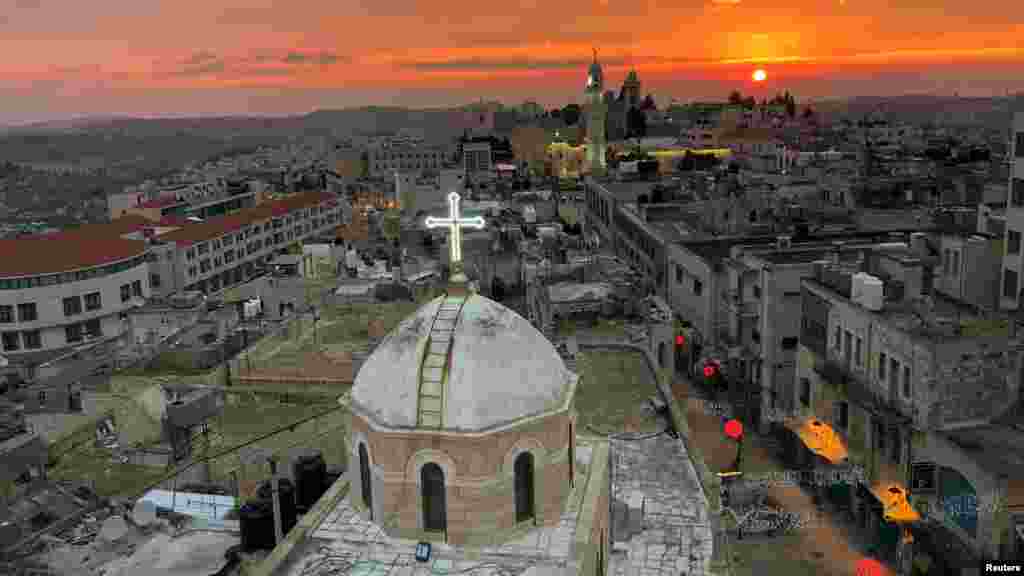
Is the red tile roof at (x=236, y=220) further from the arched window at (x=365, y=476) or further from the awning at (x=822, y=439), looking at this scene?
the arched window at (x=365, y=476)

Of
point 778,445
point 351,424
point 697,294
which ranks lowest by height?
point 778,445

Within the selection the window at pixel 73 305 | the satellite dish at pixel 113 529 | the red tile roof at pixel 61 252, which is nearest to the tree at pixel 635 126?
the red tile roof at pixel 61 252

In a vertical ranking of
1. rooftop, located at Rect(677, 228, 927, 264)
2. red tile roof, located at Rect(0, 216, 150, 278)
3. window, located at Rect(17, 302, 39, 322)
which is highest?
rooftop, located at Rect(677, 228, 927, 264)

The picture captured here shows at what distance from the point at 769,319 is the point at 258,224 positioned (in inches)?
2593

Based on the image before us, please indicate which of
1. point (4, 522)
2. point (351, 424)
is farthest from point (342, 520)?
point (4, 522)

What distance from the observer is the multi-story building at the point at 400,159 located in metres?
167

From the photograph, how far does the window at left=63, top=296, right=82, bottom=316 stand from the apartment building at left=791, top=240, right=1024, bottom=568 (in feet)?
173

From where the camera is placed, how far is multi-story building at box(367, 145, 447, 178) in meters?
167

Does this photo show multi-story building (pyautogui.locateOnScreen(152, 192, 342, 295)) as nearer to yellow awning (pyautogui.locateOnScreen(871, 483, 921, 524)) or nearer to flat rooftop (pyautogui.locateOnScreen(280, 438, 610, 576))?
yellow awning (pyautogui.locateOnScreen(871, 483, 921, 524))

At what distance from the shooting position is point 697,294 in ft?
168

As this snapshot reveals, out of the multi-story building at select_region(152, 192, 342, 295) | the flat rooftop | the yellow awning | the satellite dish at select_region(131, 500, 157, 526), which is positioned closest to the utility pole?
the flat rooftop

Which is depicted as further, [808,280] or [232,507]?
[808,280]

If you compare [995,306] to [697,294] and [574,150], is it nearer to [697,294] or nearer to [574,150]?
[697,294]

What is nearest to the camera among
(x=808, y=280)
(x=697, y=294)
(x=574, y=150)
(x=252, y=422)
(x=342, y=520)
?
(x=342, y=520)
